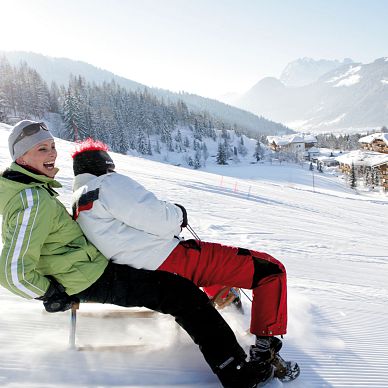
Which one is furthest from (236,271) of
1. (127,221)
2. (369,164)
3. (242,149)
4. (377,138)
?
(242,149)

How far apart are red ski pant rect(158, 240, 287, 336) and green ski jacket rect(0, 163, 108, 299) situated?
0.59 meters

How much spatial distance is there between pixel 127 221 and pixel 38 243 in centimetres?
60

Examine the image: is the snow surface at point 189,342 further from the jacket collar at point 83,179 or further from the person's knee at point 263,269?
the jacket collar at point 83,179

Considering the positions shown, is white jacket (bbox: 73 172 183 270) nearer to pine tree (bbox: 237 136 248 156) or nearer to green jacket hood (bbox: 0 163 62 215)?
green jacket hood (bbox: 0 163 62 215)

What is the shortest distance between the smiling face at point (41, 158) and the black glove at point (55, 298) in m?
0.78

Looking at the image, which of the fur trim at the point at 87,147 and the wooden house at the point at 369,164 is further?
the wooden house at the point at 369,164

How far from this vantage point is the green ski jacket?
2266 mm

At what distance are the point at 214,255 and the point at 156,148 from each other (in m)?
91.1

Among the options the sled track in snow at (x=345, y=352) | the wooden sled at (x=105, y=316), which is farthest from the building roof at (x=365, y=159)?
the wooden sled at (x=105, y=316)

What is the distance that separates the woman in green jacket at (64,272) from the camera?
7.55 feet

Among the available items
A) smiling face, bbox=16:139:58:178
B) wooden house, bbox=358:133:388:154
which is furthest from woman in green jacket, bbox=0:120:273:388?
wooden house, bbox=358:133:388:154

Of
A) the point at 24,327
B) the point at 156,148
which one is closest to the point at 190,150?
the point at 156,148

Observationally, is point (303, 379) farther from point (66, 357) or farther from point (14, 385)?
point (14, 385)

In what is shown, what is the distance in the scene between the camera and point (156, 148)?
3649 inches
